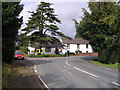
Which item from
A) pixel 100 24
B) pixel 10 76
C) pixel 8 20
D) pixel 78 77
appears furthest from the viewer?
pixel 100 24

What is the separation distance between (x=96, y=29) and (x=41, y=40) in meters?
20.6

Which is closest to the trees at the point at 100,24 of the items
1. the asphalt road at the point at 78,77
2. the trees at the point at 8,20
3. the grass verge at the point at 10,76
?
the asphalt road at the point at 78,77

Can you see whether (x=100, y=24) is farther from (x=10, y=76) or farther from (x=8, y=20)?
(x=10, y=76)

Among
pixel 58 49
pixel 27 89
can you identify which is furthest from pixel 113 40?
pixel 58 49

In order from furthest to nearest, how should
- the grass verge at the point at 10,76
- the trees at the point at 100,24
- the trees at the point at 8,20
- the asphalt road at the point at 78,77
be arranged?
the trees at the point at 100,24
the trees at the point at 8,20
the asphalt road at the point at 78,77
the grass verge at the point at 10,76

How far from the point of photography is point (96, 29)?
3092 cm

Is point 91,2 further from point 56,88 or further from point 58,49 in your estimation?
point 58,49

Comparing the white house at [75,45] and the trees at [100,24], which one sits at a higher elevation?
the trees at [100,24]

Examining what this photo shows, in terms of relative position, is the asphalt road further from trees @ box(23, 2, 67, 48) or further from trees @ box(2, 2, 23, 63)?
trees @ box(23, 2, 67, 48)

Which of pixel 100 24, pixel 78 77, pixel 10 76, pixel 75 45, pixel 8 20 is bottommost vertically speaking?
pixel 78 77

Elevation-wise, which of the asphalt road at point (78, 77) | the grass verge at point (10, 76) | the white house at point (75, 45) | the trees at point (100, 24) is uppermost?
the trees at point (100, 24)

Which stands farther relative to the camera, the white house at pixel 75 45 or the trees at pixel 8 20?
the white house at pixel 75 45

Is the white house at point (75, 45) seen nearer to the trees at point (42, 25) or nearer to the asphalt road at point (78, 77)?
the trees at point (42, 25)

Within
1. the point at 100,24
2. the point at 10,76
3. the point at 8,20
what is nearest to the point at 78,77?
the point at 10,76
